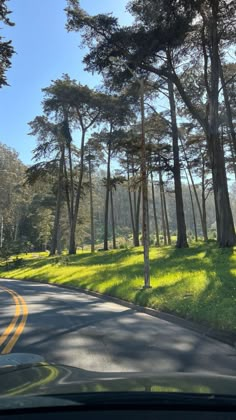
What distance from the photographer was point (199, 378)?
154 inches

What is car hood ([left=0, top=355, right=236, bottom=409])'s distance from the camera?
3197 millimetres

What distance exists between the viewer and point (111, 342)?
9898mm

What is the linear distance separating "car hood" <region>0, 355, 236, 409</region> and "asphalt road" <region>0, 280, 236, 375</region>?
3.20 m

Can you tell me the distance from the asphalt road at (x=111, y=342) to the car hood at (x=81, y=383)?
3195mm

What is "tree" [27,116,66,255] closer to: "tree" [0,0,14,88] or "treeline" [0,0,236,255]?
"treeline" [0,0,236,255]

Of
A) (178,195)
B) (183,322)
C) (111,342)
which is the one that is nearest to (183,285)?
(183,322)

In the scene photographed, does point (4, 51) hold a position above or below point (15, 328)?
above

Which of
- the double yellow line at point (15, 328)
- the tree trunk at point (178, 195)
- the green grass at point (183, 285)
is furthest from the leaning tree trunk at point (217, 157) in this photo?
the double yellow line at point (15, 328)

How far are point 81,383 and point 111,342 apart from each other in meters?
6.46

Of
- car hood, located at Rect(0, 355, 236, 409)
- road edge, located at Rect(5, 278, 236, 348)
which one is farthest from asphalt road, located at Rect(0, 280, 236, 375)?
car hood, located at Rect(0, 355, 236, 409)

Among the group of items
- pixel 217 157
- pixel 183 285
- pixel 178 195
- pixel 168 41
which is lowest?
pixel 183 285

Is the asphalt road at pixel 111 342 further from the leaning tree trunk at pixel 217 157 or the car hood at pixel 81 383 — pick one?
the leaning tree trunk at pixel 217 157

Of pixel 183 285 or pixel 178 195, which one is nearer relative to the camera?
pixel 183 285

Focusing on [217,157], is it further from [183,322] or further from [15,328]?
[15,328]
